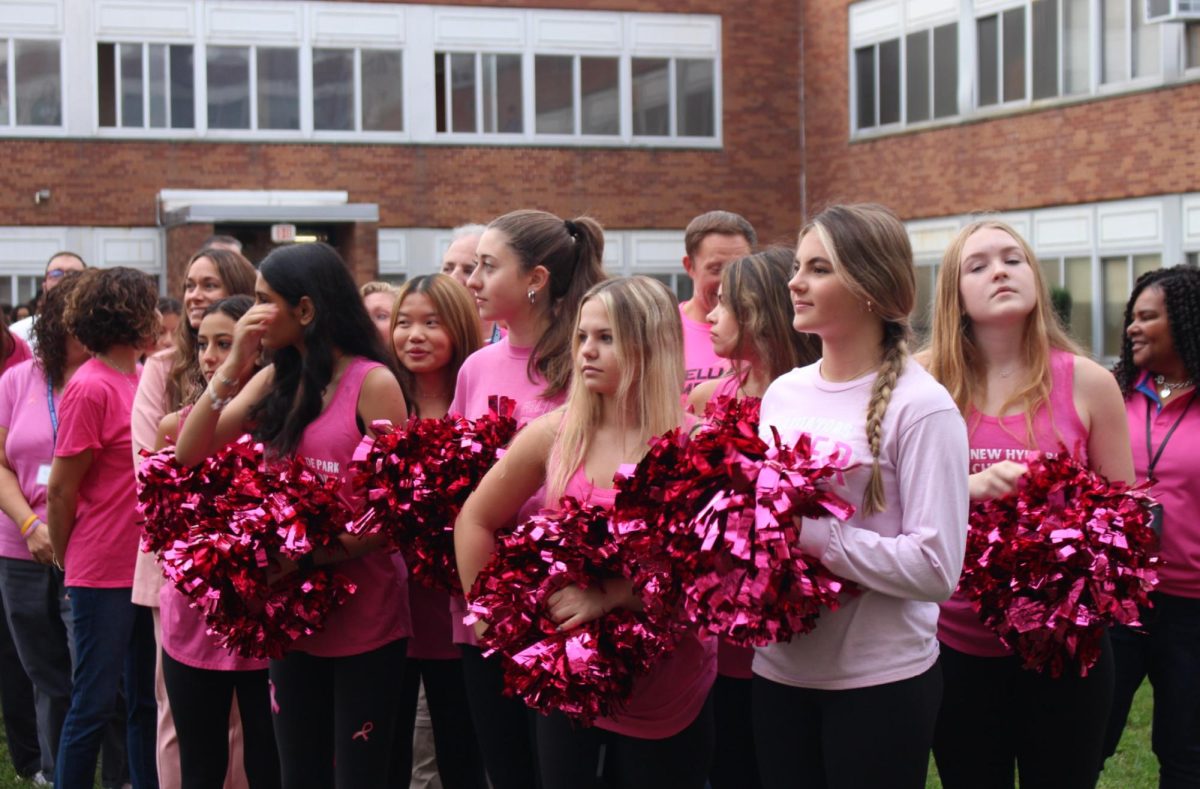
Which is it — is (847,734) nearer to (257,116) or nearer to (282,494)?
(282,494)

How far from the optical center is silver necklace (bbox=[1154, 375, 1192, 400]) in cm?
498

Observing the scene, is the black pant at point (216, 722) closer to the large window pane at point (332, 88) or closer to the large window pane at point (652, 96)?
the large window pane at point (332, 88)

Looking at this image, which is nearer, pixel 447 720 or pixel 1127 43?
pixel 447 720

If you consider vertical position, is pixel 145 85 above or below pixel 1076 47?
above

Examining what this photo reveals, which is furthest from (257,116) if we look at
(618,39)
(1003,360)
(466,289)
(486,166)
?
(1003,360)

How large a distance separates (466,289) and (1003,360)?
2056 millimetres

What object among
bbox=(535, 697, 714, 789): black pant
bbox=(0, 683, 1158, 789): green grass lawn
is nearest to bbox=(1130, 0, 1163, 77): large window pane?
bbox=(0, 683, 1158, 789): green grass lawn

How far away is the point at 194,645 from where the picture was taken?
4375mm

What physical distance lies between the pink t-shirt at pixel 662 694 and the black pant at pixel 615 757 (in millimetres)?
27

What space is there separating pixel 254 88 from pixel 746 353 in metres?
22.7

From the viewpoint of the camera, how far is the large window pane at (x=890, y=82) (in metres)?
25.0

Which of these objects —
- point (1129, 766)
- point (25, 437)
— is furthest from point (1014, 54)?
point (25, 437)

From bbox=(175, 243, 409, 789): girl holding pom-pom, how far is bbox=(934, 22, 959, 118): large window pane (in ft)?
68.9

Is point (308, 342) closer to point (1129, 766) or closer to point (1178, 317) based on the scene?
point (1178, 317)
